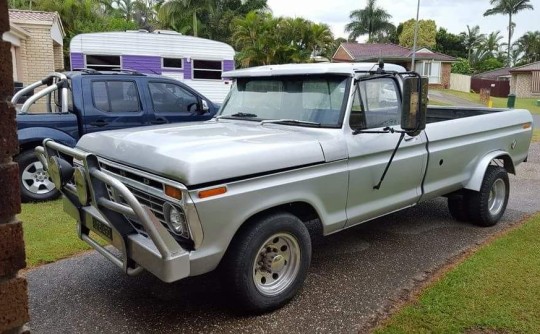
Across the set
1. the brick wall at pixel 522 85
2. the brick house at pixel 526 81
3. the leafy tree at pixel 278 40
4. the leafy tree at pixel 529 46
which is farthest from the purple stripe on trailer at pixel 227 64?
the leafy tree at pixel 529 46

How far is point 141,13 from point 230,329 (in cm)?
4752

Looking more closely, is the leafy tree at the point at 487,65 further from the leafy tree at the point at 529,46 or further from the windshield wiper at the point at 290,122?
the windshield wiper at the point at 290,122

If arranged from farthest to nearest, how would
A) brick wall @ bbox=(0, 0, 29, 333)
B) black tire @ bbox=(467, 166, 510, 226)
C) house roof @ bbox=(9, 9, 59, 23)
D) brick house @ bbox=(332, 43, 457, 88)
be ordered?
1. brick house @ bbox=(332, 43, 457, 88)
2. house roof @ bbox=(9, 9, 59, 23)
3. black tire @ bbox=(467, 166, 510, 226)
4. brick wall @ bbox=(0, 0, 29, 333)

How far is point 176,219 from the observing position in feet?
10.2

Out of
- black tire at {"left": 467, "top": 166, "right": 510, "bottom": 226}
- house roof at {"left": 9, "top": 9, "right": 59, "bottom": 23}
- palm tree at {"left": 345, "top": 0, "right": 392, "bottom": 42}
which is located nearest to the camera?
black tire at {"left": 467, "top": 166, "right": 510, "bottom": 226}

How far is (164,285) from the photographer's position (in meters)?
4.05

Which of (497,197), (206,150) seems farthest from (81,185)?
(497,197)

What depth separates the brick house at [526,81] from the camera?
144 ft

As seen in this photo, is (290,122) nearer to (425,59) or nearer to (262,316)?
(262,316)

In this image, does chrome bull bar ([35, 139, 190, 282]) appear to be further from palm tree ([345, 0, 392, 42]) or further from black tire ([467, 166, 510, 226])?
palm tree ([345, 0, 392, 42])

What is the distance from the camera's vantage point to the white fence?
43.4m

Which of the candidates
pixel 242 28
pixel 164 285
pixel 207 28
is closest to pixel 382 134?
pixel 164 285

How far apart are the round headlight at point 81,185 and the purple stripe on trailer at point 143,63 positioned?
11415mm

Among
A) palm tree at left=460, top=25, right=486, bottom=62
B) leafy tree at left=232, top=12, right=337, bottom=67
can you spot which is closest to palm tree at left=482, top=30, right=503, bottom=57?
palm tree at left=460, top=25, right=486, bottom=62
